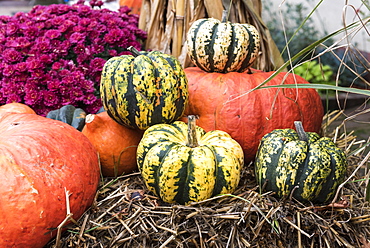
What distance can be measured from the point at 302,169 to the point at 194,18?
5.81 ft

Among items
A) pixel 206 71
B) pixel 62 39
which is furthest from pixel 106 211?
pixel 62 39

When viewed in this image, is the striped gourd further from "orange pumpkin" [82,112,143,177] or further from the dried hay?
the dried hay

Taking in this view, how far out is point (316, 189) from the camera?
71.6 inches

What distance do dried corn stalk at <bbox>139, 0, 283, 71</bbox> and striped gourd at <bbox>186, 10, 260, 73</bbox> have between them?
62 cm

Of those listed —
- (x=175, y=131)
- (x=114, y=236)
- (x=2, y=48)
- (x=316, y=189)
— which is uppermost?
(x=2, y=48)

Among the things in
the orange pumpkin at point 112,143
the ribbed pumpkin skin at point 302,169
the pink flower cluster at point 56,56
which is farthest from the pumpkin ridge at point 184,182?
the pink flower cluster at point 56,56

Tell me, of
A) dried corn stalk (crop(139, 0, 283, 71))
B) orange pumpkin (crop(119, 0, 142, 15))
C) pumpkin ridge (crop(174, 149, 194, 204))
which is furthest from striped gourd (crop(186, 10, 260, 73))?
Answer: orange pumpkin (crop(119, 0, 142, 15))

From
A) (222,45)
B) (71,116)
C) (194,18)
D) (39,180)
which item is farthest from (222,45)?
(39,180)

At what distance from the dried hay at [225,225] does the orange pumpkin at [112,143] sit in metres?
0.40

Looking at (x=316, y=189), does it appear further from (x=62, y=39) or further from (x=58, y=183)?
(x=62, y=39)

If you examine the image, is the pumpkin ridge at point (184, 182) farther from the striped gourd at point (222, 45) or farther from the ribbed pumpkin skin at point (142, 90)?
the striped gourd at point (222, 45)

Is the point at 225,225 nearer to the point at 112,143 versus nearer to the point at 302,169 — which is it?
the point at 302,169

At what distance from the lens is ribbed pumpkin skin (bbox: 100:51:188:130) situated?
207cm

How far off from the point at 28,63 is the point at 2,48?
1.18 ft
